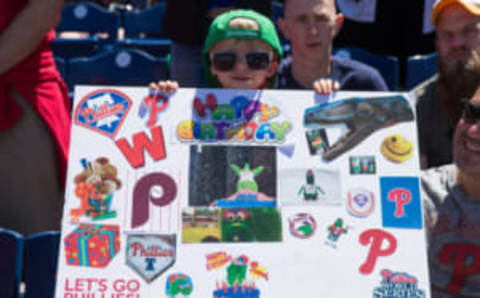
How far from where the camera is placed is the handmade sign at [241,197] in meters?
1.86

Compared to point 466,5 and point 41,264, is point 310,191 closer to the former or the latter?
point 41,264

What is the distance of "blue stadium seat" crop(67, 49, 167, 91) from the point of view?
3.91m

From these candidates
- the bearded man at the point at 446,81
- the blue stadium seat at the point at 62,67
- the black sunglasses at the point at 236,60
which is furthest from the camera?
the blue stadium seat at the point at 62,67

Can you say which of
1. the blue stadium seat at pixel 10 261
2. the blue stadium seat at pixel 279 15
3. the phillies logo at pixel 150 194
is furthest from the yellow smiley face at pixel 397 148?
the blue stadium seat at pixel 279 15

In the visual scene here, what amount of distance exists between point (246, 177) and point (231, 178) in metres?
0.05

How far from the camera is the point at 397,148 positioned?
6.48 feet

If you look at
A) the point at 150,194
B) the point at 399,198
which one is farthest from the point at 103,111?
the point at 399,198

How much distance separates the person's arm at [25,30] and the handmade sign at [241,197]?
2.73ft

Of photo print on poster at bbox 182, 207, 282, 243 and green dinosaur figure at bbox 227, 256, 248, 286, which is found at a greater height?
photo print on poster at bbox 182, 207, 282, 243

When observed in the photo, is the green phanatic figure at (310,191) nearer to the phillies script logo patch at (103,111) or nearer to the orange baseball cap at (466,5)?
the phillies script logo patch at (103,111)

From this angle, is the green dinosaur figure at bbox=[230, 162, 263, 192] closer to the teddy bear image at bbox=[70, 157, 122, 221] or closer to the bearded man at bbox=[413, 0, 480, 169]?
the teddy bear image at bbox=[70, 157, 122, 221]

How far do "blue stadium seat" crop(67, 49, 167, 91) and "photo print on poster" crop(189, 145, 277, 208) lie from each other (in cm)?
208

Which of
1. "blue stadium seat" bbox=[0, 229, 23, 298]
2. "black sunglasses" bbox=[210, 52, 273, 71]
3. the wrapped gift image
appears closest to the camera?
the wrapped gift image

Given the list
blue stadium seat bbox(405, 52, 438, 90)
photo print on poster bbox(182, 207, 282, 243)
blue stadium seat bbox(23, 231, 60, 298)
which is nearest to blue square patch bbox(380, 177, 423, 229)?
photo print on poster bbox(182, 207, 282, 243)
